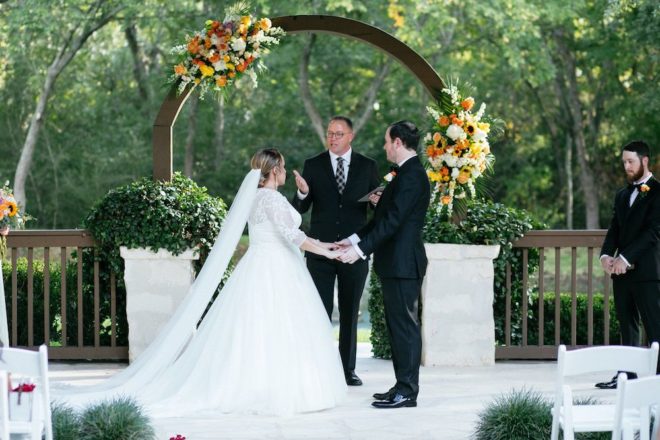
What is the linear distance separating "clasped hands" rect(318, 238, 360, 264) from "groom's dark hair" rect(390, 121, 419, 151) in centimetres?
73

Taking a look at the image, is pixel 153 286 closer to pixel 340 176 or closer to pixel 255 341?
pixel 340 176

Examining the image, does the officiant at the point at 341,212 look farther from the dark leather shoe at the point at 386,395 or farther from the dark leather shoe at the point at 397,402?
the dark leather shoe at the point at 397,402

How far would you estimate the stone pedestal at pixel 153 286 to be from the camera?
309 inches

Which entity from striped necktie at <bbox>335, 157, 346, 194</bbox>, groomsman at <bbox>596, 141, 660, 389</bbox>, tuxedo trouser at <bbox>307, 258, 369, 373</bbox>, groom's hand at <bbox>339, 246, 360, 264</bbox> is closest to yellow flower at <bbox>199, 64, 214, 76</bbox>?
striped necktie at <bbox>335, 157, 346, 194</bbox>

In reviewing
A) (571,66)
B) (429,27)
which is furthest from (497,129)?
(571,66)

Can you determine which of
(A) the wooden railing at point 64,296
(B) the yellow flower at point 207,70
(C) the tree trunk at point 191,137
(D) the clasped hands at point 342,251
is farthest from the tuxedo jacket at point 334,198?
(C) the tree trunk at point 191,137

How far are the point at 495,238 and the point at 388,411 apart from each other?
2322 mm

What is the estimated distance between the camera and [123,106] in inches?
905

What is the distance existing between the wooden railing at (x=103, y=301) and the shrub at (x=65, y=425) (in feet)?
10.7

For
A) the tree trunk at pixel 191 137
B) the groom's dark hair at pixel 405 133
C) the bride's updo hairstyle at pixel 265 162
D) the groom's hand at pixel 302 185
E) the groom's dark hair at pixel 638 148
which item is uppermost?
the tree trunk at pixel 191 137

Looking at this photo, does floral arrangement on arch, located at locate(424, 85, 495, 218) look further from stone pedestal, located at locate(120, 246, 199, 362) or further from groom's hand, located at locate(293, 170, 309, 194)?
stone pedestal, located at locate(120, 246, 199, 362)

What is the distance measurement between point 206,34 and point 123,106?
16.0 metres

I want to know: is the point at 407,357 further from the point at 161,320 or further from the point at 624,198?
the point at 161,320

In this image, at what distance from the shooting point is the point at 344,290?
7094 mm
